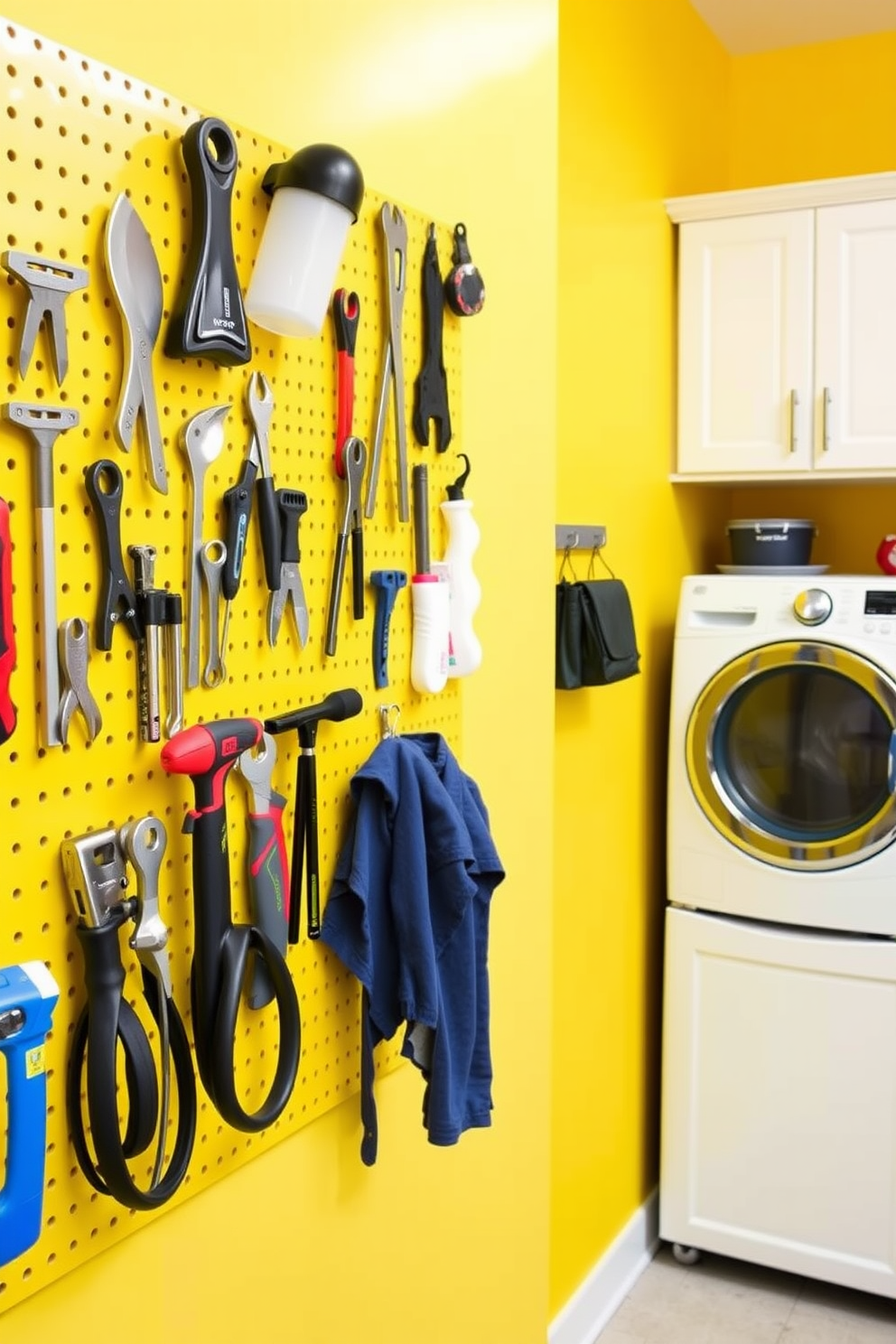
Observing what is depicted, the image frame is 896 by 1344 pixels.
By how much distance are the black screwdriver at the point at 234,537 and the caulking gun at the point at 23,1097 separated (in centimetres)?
40

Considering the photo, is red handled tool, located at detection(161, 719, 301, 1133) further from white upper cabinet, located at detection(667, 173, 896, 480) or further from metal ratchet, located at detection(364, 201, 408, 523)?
white upper cabinet, located at detection(667, 173, 896, 480)

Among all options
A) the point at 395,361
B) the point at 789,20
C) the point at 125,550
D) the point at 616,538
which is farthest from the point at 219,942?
the point at 789,20

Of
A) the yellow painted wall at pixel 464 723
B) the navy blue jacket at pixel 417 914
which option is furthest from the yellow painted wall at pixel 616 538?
the navy blue jacket at pixel 417 914

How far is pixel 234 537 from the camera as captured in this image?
4.10ft

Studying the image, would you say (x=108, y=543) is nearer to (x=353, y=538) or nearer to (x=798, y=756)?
(x=353, y=538)

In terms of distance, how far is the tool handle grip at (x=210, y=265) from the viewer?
1.17 m

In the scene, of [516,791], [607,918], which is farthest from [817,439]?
[516,791]

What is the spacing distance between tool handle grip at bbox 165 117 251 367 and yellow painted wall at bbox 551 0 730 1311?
1412 mm

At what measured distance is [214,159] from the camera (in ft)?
3.91

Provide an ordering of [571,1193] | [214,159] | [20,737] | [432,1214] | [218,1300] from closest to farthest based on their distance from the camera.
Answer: [20,737]
[214,159]
[218,1300]
[432,1214]
[571,1193]

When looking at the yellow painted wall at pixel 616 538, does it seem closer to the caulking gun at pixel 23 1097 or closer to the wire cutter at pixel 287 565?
the wire cutter at pixel 287 565

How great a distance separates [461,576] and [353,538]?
24 centimetres

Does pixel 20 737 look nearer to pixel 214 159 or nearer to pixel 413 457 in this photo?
pixel 214 159

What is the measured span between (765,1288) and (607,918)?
0.98 metres
